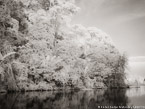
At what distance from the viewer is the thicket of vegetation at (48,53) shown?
55.3 ft

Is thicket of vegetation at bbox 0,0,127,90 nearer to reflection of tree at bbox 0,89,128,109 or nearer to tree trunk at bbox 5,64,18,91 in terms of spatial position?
tree trunk at bbox 5,64,18,91

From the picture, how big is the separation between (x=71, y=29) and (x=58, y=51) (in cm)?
521

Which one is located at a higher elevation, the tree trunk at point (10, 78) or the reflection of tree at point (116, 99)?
the tree trunk at point (10, 78)

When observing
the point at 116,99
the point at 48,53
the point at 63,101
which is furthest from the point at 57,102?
the point at 48,53

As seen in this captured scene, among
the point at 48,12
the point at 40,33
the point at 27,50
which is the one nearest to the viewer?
the point at 27,50

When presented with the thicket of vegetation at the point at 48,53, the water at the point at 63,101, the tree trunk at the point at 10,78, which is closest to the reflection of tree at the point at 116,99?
the water at the point at 63,101

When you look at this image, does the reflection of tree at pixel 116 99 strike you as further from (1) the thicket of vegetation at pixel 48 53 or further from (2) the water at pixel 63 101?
(1) the thicket of vegetation at pixel 48 53

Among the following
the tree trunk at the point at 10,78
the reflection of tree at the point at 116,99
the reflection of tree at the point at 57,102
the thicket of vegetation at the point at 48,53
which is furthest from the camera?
the thicket of vegetation at the point at 48,53

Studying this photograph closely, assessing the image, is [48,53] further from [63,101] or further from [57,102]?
[57,102]

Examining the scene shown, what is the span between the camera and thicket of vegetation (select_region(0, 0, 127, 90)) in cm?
1686

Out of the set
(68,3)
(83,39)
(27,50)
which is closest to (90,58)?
(83,39)

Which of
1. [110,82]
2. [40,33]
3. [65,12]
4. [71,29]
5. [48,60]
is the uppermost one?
[65,12]

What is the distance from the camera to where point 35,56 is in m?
19.1

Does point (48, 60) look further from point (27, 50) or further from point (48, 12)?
point (48, 12)
